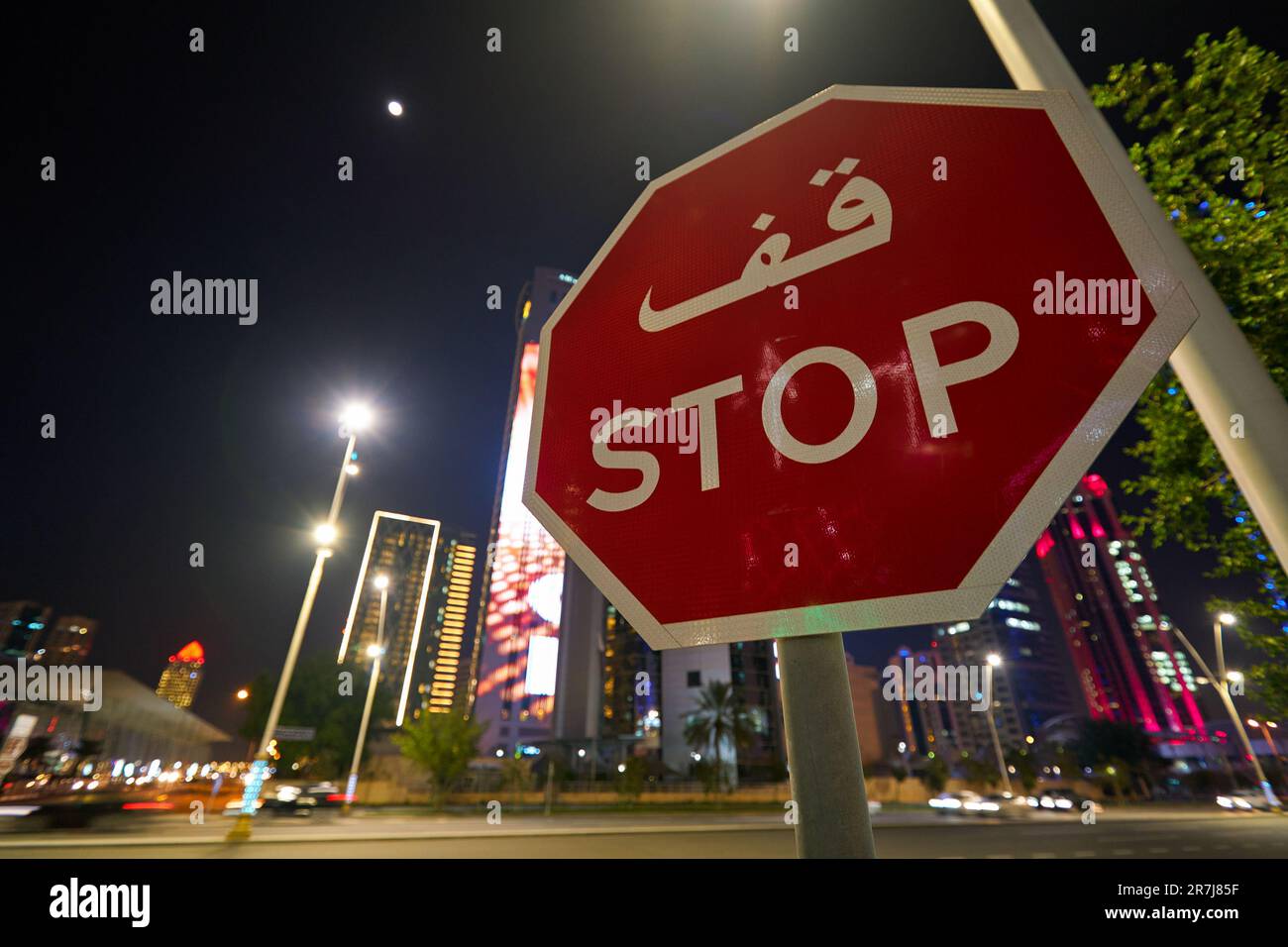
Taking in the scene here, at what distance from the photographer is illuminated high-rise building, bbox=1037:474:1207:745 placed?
383ft

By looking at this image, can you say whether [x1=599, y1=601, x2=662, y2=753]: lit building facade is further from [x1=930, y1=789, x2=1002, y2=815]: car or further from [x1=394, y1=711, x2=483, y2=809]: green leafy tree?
[x1=930, y1=789, x2=1002, y2=815]: car

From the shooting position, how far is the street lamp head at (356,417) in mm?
15578

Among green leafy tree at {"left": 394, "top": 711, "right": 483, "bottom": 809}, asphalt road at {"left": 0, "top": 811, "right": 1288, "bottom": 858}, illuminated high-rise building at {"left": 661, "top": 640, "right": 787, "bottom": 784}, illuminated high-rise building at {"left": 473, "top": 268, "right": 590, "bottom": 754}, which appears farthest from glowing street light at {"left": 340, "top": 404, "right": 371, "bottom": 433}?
illuminated high-rise building at {"left": 473, "top": 268, "right": 590, "bottom": 754}

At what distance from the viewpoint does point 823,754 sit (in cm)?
116

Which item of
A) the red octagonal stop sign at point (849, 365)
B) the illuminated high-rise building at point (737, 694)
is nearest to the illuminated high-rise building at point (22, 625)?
the illuminated high-rise building at point (737, 694)

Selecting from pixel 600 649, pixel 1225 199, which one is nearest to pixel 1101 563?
pixel 600 649

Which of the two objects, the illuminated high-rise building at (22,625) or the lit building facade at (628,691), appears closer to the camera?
the illuminated high-rise building at (22,625)

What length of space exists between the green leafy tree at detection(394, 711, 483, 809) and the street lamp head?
2924 cm

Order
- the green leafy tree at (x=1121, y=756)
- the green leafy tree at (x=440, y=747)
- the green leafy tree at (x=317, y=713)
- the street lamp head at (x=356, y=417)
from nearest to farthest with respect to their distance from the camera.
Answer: the street lamp head at (x=356, y=417) < the green leafy tree at (x=440, y=747) < the green leafy tree at (x=317, y=713) < the green leafy tree at (x=1121, y=756)

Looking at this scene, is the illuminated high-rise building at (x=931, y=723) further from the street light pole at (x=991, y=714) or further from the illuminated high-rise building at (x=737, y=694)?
the street light pole at (x=991, y=714)

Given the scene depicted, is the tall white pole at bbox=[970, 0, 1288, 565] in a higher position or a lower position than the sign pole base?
higher

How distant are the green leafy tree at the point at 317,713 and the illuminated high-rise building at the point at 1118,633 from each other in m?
120

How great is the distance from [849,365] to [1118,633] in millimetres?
162878
